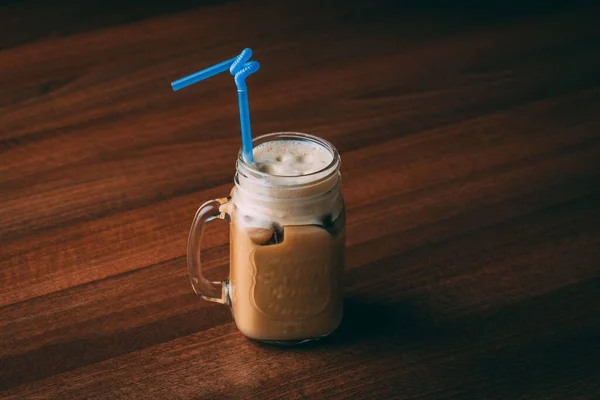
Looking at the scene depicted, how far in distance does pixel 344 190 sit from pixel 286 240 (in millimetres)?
338

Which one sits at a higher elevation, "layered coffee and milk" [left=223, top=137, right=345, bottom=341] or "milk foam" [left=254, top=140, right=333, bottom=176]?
"milk foam" [left=254, top=140, right=333, bottom=176]

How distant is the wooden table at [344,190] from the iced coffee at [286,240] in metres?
0.04

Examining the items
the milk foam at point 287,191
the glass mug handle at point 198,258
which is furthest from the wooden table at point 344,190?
the milk foam at point 287,191

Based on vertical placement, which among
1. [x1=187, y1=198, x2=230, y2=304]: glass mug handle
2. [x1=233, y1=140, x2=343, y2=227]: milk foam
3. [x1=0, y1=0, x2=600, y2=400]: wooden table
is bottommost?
[x1=0, y1=0, x2=600, y2=400]: wooden table

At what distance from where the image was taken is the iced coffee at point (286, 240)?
906 millimetres

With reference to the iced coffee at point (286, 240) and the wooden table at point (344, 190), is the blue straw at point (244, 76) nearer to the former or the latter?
the iced coffee at point (286, 240)

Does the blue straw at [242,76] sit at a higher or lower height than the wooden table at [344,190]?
higher

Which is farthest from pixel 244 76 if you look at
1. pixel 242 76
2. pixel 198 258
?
pixel 198 258

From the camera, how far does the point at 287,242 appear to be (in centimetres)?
91

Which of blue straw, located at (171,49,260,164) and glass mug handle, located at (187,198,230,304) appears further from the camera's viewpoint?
glass mug handle, located at (187,198,230,304)

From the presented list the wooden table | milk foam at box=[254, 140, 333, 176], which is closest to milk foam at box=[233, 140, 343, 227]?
milk foam at box=[254, 140, 333, 176]

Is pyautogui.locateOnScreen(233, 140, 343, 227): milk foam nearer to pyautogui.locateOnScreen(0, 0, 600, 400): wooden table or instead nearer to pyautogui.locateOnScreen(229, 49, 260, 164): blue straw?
pyautogui.locateOnScreen(229, 49, 260, 164): blue straw

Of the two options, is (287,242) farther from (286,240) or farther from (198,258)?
(198,258)

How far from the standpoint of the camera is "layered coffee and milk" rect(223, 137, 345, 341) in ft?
2.97
